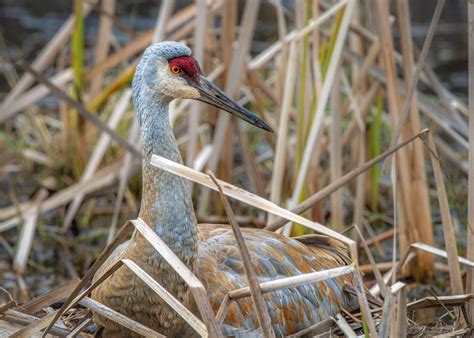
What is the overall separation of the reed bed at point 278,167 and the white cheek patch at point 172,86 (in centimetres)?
51

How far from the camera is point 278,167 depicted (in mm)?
5133

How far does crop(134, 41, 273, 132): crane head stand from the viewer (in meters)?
3.99

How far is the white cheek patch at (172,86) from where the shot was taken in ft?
13.1

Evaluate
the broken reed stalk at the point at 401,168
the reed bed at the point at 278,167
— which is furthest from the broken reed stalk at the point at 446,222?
the broken reed stalk at the point at 401,168

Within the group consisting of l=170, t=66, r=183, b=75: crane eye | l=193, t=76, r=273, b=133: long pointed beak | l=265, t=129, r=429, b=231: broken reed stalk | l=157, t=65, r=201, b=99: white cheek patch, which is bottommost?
l=265, t=129, r=429, b=231: broken reed stalk

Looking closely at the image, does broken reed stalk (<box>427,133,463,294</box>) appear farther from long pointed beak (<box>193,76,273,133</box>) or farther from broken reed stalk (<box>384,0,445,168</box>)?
long pointed beak (<box>193,76,273,133</box>)

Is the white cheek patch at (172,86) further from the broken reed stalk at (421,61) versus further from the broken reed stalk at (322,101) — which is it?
the broken reed stalk at (322,101)

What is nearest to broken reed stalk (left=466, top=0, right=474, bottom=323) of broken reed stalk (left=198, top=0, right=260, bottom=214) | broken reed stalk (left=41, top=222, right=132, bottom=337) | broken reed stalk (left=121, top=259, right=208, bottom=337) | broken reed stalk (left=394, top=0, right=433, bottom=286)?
broken reed stalk (left=394, top=0, right=433, bottom=286)

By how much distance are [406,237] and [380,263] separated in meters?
0.45

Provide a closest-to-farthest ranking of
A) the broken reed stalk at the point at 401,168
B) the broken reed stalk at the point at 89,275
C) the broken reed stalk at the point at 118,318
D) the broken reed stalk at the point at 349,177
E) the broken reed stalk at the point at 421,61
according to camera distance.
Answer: the broken reed stalk at the point at 89,275 → the broken reed stalk at the point at 118,318 → the broken reed stalk at the point at 349,177 → the broken reed stalk at the point at 421,61 → the broken reed stalk at the point at 401,168

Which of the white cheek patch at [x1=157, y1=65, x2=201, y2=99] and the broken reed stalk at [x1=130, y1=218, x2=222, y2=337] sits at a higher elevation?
the white cheek patch at [x1=157, y1=65, x2=201, y2=99]

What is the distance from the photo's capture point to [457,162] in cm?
637

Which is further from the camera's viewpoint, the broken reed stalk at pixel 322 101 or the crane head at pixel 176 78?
the broken reed stalk at pixel 322 101

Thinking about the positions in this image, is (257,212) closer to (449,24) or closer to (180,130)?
(180,130)
